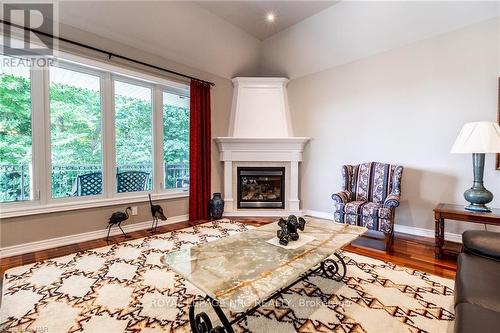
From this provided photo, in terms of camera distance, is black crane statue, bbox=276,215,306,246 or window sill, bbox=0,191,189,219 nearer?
black crane statue, bbox=276,215,306,246

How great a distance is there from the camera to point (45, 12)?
9.04 ft

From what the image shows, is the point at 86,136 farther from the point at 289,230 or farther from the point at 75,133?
the point at 289,230

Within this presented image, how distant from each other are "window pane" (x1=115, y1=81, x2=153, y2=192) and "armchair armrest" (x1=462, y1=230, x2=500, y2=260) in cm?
394

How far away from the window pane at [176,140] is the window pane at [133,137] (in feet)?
0.90

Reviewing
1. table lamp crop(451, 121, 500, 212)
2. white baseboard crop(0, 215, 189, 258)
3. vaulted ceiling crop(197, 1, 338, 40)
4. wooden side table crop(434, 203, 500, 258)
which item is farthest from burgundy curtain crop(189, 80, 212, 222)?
table lamp crop(451, 121, 500, 212)

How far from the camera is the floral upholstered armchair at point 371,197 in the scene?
9.61ft

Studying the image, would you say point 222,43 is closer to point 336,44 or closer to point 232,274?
point 336,44

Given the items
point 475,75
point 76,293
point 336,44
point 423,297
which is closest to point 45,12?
point 76,293

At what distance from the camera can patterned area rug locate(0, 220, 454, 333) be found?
5.10 feet

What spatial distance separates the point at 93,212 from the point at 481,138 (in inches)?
183

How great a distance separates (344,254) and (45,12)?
14.3 feet

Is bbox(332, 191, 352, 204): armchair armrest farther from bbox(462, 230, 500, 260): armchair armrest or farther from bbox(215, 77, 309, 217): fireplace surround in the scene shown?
bbox(462, 230, 500, 260): armchair armrest

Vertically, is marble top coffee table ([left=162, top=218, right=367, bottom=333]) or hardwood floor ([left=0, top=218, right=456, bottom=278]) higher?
marble top coffee table ([left=162, top=218, right=367, bottom=333])

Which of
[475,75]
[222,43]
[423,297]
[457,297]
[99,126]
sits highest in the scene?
[222,43]
